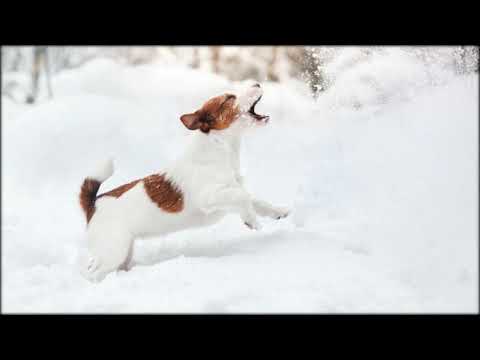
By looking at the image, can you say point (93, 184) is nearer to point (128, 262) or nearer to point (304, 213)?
point (128, 262)

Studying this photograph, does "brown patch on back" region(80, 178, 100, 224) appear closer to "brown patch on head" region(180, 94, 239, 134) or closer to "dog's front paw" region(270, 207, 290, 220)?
"brown patch on head" region(180, 94, 239, 134)

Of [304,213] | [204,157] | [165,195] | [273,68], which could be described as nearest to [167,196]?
[165,195]

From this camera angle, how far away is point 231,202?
2.08 m

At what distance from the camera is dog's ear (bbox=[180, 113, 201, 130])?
2119 mm

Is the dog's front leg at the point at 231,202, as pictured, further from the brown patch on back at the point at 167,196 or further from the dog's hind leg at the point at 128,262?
the dog's hind leg at the point at 128,262

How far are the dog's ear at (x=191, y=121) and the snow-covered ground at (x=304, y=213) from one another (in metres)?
0.51

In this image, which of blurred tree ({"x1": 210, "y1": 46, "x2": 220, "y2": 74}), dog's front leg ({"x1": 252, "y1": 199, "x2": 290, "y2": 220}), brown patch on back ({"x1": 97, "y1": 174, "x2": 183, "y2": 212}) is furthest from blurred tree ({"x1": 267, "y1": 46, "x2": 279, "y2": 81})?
brown patch on back ({"x1": 97, "y1": 174, "x2": 183, "y2": 212})

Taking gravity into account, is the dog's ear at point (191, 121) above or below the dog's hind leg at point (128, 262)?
above

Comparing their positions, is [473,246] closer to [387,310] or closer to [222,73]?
[387,310]

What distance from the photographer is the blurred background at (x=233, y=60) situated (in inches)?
76.0

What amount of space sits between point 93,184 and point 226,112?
0.63 m

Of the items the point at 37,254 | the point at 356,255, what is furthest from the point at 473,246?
the point at 37,254

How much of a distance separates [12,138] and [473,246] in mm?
1973

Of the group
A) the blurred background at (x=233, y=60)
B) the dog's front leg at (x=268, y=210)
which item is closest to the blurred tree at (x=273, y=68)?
the blurred background at (x=233, y=60)
